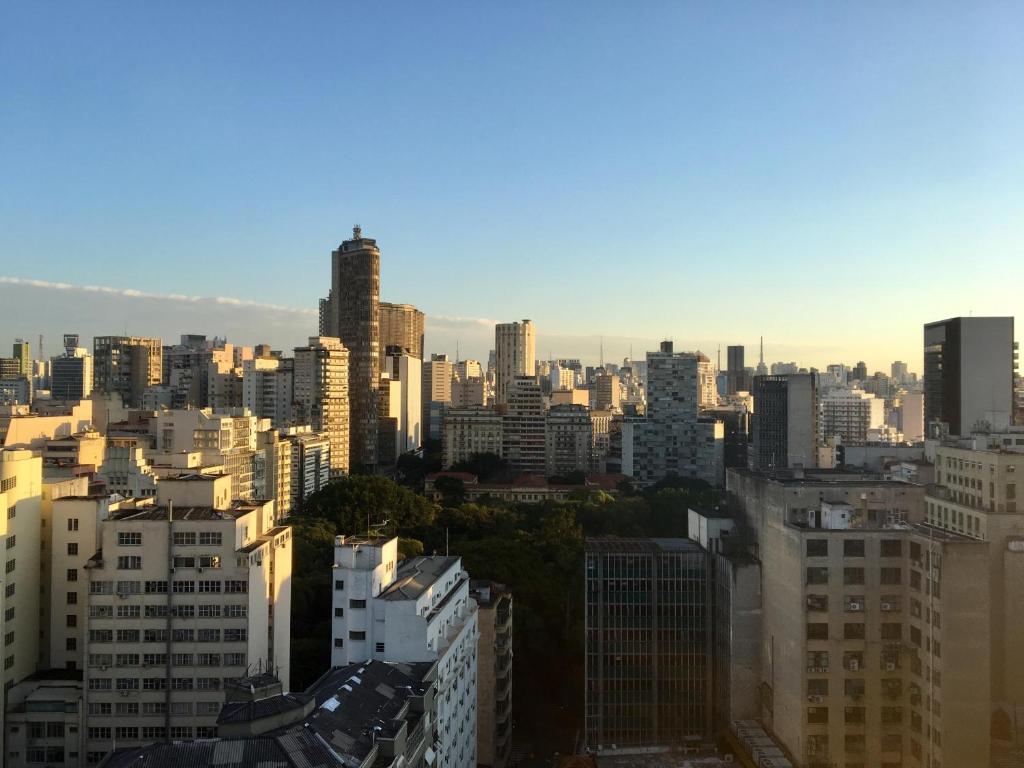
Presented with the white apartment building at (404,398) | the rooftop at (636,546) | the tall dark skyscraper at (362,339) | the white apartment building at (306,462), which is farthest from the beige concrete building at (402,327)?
the rooftop at (636,546)

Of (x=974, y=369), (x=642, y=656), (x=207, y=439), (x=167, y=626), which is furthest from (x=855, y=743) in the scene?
(x=974, y=369)

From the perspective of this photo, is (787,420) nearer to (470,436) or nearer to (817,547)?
(470,436)

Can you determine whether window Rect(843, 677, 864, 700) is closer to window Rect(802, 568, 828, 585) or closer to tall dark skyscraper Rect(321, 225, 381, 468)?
window Rect(802, 568, 828, 585)

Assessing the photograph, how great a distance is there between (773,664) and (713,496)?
23861mm

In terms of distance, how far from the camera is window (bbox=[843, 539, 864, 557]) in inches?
836

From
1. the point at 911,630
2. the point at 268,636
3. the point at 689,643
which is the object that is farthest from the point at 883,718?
the point at 268,636

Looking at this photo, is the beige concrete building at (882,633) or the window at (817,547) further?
the window at (817,547)

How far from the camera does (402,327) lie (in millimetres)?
113188

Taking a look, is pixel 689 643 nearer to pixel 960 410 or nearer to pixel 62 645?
pixel 62 645

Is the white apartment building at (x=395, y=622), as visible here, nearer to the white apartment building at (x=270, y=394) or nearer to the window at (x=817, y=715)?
the window at (x=817, y=715)

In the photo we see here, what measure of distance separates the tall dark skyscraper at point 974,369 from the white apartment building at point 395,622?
48.3 meters

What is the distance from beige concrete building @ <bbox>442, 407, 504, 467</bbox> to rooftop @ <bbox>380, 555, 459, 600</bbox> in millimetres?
52673

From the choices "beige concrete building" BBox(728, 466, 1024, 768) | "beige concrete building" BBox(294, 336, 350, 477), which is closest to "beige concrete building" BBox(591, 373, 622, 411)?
"beige concrete building" BBox(294, 336, 350, 477)

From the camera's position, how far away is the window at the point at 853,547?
69.7 feet
